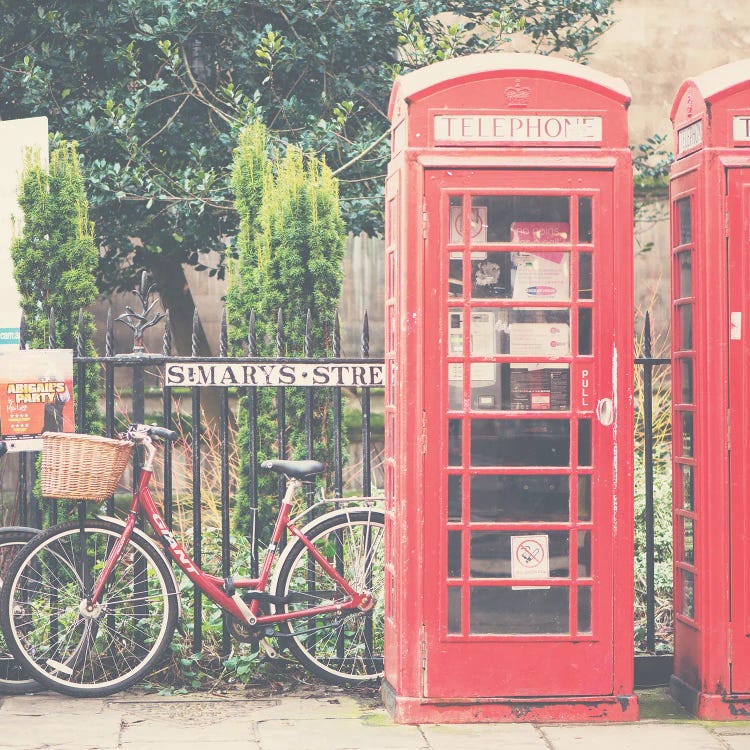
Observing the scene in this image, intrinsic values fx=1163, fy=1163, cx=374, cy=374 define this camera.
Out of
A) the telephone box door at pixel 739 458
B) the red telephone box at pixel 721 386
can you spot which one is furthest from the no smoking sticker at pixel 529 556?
the telephone box door at pixel 739 458

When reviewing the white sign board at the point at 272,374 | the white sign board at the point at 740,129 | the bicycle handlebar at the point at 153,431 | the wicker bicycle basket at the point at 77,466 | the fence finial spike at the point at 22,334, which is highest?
the white sign board at the point at 740,129

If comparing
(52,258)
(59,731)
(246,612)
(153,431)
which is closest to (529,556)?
(246,612)

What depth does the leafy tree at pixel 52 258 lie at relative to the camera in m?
6.40

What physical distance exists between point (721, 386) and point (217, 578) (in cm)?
247

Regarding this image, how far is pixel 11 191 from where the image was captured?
6.98 meters

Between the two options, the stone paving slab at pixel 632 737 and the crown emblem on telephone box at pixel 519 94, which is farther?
the crown emblem on telephone box at pixel 519 94

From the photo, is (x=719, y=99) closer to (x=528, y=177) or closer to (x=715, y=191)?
(x=715, y=191)

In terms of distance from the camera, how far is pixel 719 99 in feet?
16.4

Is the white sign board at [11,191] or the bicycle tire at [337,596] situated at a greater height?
the white sign board at [11,191]

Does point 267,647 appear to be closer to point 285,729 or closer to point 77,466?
point 285,729

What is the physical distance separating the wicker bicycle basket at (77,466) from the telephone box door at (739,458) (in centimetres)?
270

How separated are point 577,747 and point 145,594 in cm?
218

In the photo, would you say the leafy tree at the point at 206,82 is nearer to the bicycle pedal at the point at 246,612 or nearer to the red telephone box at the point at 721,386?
the red telephone box at the point at 721,386

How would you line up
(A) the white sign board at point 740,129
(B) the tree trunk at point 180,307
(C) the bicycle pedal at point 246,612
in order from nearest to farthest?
(A) the white sign board at point 740,129 < (C) the bicycle pedal at point 246,612 < (B) the tree trunk at point 180,307
